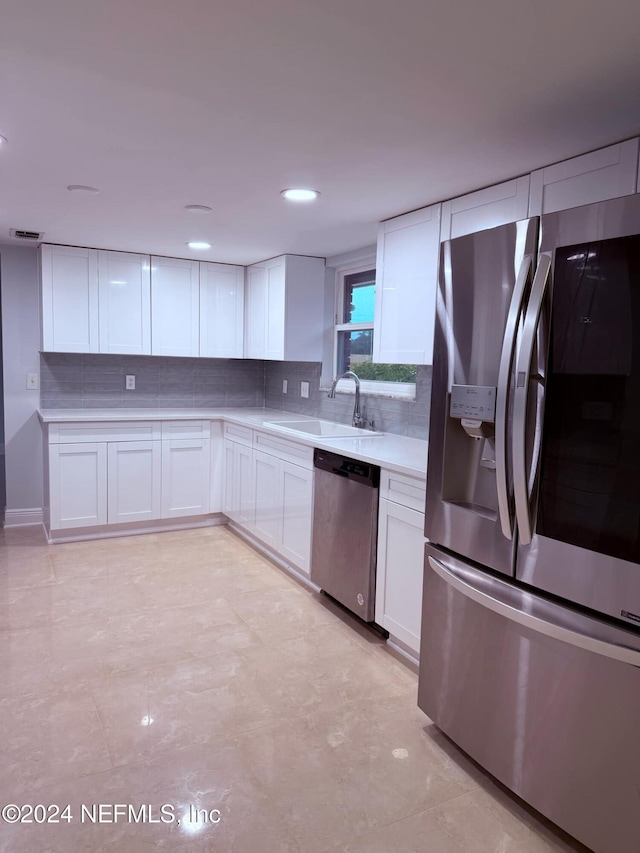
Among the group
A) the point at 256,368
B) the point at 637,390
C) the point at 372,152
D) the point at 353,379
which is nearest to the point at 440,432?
the point at 637,390

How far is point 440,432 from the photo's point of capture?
77.1 inches

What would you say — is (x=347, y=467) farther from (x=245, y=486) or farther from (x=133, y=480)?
(x=133, y=480)

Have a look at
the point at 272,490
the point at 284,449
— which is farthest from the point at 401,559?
the point at 272,490

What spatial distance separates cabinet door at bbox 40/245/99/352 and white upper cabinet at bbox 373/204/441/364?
89.3 inches

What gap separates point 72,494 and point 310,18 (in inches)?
138

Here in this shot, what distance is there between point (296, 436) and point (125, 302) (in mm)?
1909

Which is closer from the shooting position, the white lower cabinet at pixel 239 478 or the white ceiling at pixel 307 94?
the white ceiling at pixel 307 94

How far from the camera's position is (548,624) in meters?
1.57

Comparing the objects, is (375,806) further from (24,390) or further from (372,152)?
(24,390)

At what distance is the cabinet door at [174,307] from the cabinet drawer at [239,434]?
0.70 m

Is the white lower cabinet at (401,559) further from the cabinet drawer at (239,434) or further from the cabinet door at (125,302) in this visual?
the cabinet door at (125,302)

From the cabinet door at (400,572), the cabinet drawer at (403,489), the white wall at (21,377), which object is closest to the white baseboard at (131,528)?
the white wall at (21,377)

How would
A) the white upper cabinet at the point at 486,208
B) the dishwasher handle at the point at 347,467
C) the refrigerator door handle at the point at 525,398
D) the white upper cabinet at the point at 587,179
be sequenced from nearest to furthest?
the refrigerator door handle at the point at 525,398 → the white upper cabinet at the point at 587,179 → the white upper cabinet at the point at 486,208 → the dishwasher handle at the point at 347,467

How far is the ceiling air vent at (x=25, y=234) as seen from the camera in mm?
3715
